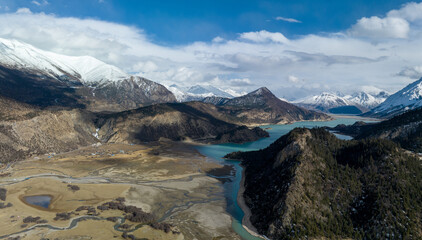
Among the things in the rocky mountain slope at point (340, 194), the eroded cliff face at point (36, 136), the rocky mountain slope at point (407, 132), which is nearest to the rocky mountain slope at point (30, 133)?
the eroded cliff face at point (36, 136)

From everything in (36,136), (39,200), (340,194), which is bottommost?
(39,200)

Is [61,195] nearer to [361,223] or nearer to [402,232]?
[361,223]

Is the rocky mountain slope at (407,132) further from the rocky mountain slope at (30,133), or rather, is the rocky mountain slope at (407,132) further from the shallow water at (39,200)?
the rocky mountain slope at (30,133)

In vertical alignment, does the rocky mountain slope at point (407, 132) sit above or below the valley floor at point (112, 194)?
above

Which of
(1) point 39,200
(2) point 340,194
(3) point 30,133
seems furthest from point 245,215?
(3) point 30,133

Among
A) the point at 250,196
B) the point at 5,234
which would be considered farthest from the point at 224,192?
the point at 5,234

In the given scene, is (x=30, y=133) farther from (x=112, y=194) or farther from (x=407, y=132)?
(x=407, y=132)
